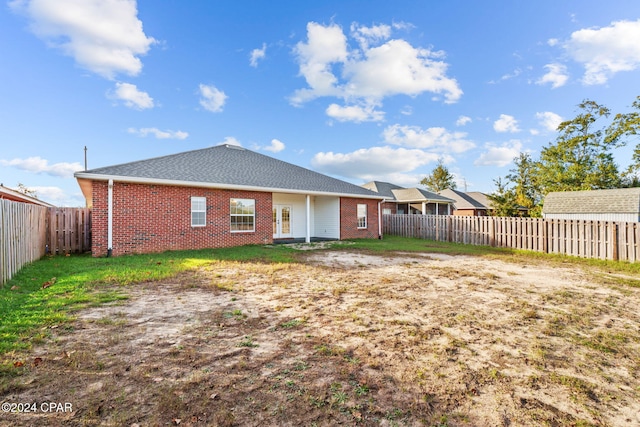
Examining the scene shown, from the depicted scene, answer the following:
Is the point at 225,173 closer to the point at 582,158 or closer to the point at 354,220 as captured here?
the point at 354,220

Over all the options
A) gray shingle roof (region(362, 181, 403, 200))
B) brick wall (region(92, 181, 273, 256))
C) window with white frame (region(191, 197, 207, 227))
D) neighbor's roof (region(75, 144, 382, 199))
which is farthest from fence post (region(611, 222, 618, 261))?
gray shingle roof (region(362, 181, 403, 200))

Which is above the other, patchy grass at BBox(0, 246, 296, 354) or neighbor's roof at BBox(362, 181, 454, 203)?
neighbor's roof at BBox(362, 181, 454, 203)

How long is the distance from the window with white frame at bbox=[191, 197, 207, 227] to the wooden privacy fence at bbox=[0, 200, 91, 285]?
4.28 meters

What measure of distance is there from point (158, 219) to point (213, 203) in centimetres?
231

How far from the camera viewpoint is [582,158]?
96.5 feet

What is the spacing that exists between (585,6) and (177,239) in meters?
18.3

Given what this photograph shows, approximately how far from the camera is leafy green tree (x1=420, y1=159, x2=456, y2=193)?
163ft

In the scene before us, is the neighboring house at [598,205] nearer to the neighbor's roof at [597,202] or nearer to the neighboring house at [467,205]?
the neighbor's roof at [597,202]

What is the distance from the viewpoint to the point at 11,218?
6.57 metres

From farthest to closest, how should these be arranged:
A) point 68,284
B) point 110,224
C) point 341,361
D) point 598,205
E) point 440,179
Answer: point 440,179
point 598,205
point 110,224
point 68,284
point 341,361

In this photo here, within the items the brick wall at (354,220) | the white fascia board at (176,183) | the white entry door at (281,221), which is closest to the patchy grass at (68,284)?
the white fascia board at (176,183)

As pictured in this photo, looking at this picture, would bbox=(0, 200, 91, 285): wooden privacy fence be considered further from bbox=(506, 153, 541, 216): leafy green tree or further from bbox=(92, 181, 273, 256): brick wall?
bbox=(506, 153, 541, 216): leafy green tree

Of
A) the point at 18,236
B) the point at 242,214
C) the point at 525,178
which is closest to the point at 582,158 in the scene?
the point at 525,178

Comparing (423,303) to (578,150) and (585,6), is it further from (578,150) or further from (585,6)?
(578,150)
